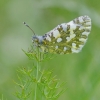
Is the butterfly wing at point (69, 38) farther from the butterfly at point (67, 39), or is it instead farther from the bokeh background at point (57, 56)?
the bokeh background at point (57, 56)

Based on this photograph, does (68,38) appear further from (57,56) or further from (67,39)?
(57,56)

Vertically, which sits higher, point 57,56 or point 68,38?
point 57,56

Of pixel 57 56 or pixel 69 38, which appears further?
pixel 57 56

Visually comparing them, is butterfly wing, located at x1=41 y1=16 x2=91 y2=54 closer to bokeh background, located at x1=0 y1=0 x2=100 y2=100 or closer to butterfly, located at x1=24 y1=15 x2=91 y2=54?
butterfly, located at x1=24 y1=15 x2=91 y2=54

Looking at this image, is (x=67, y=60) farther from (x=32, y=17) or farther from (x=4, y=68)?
(x=32, y=17)

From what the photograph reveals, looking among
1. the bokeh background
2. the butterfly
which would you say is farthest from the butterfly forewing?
the bokeh background

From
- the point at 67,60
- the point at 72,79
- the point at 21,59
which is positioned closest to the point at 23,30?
the point at 21,59

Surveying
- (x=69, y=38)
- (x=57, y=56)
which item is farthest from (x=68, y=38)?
(x=57, y=56)
